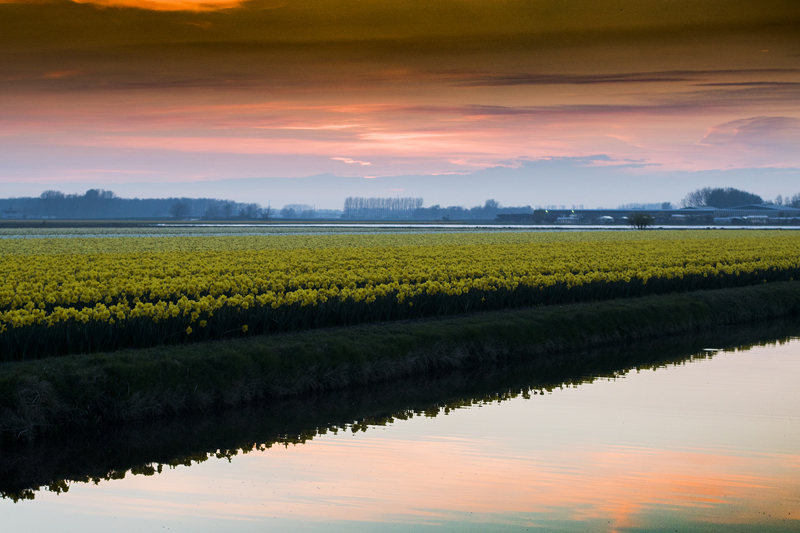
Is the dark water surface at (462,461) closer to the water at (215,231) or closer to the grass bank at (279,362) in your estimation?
the grass bank at (279,362)

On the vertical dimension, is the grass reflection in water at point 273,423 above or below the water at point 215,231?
below

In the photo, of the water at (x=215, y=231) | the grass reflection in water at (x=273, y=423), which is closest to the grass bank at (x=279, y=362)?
the grass reflection in water at (x=273, y=423)

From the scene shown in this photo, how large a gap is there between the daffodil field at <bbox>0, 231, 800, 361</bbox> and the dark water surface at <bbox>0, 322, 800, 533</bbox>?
317 centimetres

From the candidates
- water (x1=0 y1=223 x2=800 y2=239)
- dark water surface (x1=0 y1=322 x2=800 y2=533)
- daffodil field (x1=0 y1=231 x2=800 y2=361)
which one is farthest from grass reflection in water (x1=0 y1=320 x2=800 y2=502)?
water (x1=0 y1=223 x2=800 y2=239)

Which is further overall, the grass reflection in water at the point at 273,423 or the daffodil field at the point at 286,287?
the daffodil field at the point at 286,287

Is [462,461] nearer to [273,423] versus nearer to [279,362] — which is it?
[273,423]

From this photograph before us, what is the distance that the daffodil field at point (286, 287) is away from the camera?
16562mm

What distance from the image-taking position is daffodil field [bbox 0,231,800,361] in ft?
54.3

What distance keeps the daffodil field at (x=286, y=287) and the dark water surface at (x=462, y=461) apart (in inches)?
125

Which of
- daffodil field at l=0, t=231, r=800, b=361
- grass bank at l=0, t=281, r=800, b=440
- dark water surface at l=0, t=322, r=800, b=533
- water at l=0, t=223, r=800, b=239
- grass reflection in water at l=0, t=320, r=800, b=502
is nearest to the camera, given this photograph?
dark water surface at l=0, t=322, r=800, b=533

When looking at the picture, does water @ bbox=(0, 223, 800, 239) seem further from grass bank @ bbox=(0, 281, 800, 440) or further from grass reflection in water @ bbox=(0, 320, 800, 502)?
grass reflection in water @ bbox=(0, 320, 800, 502)

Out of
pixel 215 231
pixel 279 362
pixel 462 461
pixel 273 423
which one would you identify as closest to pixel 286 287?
pixel 279 362

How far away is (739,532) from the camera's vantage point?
9.02m

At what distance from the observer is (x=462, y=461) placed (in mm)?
11984
